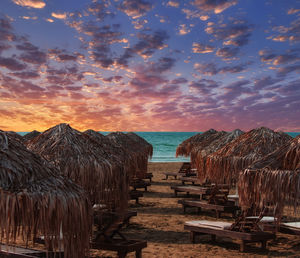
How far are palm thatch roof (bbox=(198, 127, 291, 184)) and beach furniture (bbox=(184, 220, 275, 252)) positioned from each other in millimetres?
1528

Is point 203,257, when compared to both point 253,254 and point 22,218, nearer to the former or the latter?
point 253,254

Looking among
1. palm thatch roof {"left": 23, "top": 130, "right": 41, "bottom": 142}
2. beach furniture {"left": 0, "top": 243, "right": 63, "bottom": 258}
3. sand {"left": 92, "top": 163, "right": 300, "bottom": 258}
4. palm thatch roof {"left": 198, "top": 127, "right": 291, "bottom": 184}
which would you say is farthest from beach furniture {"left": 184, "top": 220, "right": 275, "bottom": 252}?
palm thatch roof {"left": 23, "top": 130, "right": 41, "bottom": 142}

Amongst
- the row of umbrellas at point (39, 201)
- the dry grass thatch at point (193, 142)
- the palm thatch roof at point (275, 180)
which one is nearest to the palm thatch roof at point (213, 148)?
the palm thatch roof at point (275, 180)

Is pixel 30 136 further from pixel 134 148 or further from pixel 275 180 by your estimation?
pixel 275 180

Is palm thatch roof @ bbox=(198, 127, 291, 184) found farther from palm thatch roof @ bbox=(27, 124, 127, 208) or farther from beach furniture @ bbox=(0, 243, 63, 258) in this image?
beach furniture @ bbox=(0, 243, 63, 258)

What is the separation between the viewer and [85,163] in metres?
7.12

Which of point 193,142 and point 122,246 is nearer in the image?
point 122,246

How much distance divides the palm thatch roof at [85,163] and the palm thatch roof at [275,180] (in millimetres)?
2716

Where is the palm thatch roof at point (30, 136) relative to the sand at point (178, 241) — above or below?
above

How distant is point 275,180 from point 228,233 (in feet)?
8.25

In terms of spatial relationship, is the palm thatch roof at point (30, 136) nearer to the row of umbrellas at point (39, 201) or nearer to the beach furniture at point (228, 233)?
the beach furniture at point (228, 233)

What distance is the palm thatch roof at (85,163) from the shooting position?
7066mm

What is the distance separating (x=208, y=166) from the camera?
9.56m

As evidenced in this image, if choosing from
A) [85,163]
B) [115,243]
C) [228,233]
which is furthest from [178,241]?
[85,163]
